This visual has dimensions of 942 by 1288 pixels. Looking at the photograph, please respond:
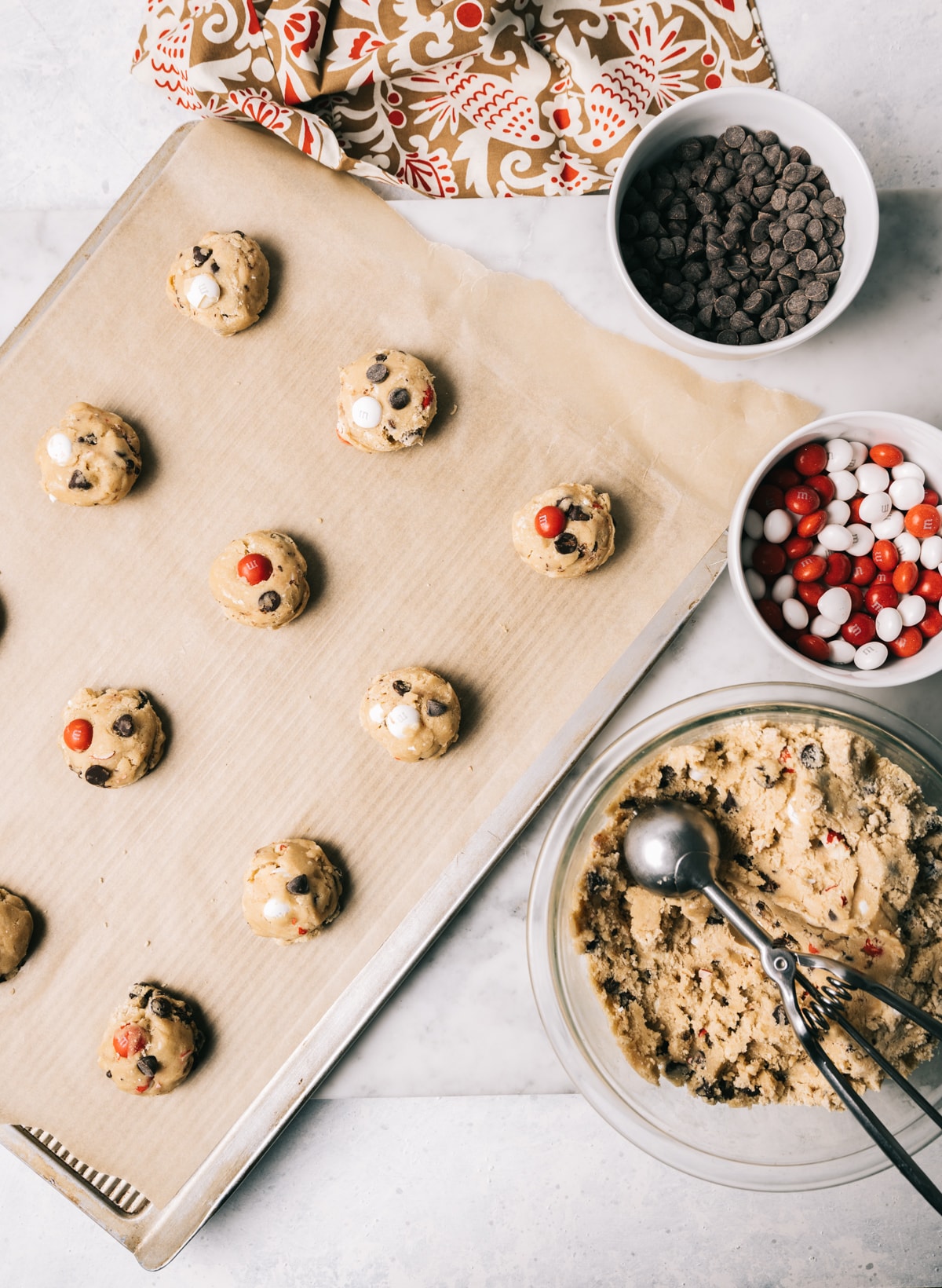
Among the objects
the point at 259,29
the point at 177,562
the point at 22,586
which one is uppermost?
the point at 259,29

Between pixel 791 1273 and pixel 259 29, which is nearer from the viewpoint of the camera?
pixel 259 29

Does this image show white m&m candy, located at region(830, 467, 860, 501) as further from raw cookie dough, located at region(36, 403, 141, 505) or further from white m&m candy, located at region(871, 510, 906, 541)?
raw cookie dough, located at region(36, 403, 141, 505)

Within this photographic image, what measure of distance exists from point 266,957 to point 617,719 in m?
0.75

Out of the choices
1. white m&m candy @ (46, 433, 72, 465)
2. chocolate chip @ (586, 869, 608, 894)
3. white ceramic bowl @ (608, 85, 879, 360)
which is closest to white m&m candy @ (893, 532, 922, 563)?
white ceramic bowl @ (608, 85, 879, 360)

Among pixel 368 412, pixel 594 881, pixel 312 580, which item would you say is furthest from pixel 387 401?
pixel 594 881

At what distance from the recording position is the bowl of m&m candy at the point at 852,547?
1476 mm

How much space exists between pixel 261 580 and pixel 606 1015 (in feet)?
2.97

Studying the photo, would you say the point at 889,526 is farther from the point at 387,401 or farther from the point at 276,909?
the point at 276,909

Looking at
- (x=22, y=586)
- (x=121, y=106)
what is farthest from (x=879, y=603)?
(x=121, y=106)

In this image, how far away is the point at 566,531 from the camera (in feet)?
4.87

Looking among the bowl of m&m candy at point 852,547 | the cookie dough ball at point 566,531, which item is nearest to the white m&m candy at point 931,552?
the bowl of m&m candy at point 852,547

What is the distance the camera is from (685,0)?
158cm

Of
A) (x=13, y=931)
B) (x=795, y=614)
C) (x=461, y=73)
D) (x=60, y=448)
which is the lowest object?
(x=13, y=931)

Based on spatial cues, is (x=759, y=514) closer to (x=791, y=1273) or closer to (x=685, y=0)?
(x=685, y=0)
